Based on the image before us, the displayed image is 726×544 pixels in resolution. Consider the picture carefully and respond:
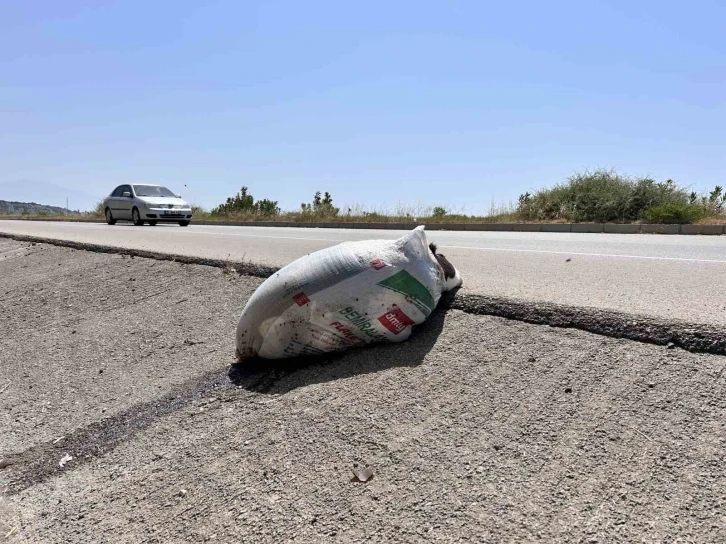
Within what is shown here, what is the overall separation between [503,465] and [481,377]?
2.11 feet

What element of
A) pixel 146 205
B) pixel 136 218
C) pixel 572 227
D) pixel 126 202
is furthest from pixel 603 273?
pixel 126 202

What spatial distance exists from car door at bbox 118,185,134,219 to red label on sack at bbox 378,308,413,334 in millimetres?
16455

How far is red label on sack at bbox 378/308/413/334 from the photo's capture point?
10.4 feet

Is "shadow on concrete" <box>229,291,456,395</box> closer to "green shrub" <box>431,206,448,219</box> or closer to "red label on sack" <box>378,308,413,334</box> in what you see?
"red label on sack" <box>378,308,413,334</box>

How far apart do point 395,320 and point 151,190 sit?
16.8 metres

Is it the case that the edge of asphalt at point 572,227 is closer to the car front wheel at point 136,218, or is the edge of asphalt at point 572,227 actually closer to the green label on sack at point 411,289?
the car front wheel at point 136,218

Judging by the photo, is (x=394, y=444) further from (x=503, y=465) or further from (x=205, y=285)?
(x=205, y=285)

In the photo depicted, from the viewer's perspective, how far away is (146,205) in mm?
17219

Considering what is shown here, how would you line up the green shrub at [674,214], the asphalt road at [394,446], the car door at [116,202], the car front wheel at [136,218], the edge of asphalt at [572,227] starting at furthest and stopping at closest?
1. the car door at [116,202]
2. the car front wheel at [136,218]
3. the green shrub at [674,214]
4. the edge of asphalt at [572,227]
5. the asphalt road at [394,446]

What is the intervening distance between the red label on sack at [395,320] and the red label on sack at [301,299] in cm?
44

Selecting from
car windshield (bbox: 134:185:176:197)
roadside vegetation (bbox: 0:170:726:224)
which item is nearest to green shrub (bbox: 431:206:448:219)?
roadside vegetation (bbox: 0:170:726:224)

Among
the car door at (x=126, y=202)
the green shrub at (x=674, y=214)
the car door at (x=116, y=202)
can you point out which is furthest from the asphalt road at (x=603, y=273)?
the car door at (x=116, y=202)

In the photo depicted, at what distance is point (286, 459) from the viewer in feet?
8.06

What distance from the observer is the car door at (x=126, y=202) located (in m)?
17.8
